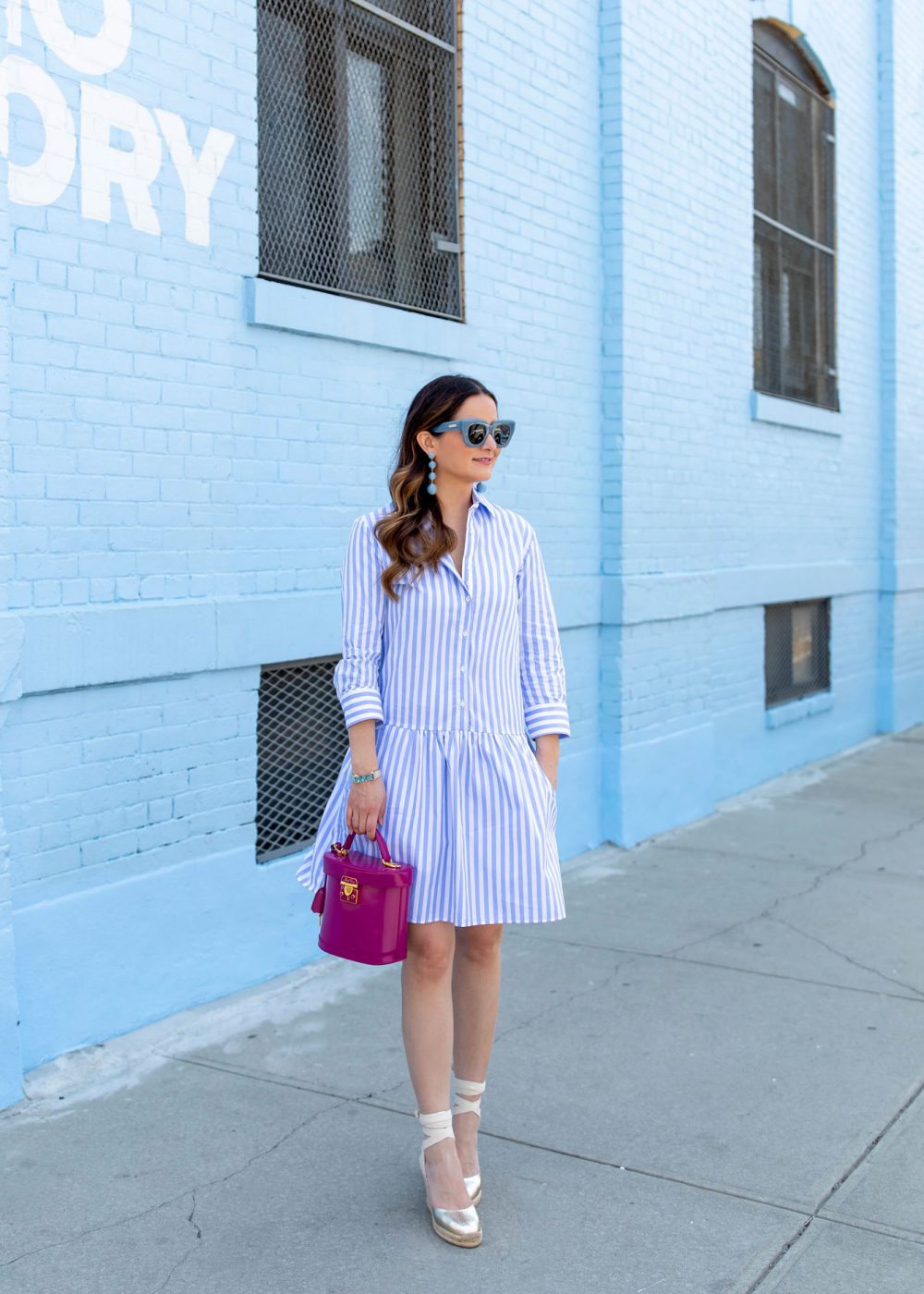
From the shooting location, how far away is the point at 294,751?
507 cm

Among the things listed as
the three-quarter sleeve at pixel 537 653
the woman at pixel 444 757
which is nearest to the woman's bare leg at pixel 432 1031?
the woman at pixel 444 757

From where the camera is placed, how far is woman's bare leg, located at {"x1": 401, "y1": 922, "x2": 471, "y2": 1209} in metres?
3.05

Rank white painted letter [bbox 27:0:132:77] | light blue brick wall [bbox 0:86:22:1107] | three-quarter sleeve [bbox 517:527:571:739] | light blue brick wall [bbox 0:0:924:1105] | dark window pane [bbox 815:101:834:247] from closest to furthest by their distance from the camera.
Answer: three-quarter sleeve [bbox 517:527:571:739] < light blue brick wall [bbox 0:86:22:1107] < white painted letter [bbox 27:0:132:77] < light blue brick wall [bbox 0:0:924:1105] < dark window pane [bbox 815:101:834:247]

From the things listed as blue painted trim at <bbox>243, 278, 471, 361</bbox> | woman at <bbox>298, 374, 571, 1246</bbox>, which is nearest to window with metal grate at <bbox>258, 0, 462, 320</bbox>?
blue painted trim at <bbox>243, 278, 471, 361</bbox>

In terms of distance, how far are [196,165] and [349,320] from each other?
84 cm

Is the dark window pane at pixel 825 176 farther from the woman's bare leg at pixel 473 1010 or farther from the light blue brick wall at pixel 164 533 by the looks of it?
the woman's bare leg at pixel 473 1010

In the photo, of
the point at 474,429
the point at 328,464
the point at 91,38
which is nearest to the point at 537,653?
the point at 474,429

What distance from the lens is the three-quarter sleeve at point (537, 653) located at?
10.7 feet

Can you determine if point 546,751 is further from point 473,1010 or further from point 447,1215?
point 447,1215

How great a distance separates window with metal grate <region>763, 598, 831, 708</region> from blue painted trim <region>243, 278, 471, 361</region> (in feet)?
12.6

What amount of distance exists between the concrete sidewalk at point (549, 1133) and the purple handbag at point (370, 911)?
669 mm

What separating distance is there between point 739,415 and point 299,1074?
17.5ft

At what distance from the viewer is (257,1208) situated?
3.17 metres

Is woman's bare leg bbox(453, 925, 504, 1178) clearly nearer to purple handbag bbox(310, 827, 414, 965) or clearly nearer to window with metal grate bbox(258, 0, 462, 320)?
purple handbag bbox(310, 827, 414, 965)
